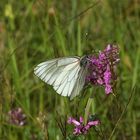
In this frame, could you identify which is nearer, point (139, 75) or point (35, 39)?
point (139, 75)

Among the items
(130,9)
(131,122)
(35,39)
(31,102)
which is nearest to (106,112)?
(131,122)

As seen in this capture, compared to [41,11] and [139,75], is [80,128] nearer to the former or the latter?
[139,75]

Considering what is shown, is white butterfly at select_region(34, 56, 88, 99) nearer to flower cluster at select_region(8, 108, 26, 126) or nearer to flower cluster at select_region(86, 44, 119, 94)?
flower cluster at select_region(86, 44, 119, 94)

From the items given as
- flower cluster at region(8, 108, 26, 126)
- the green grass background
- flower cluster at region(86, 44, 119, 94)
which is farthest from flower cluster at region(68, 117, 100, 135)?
flower cluster at region(8, 108, 26, 126)

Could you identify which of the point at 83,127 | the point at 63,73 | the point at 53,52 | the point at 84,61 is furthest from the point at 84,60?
the point at 53,52

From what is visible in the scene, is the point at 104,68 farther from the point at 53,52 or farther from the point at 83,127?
the point at 53,52

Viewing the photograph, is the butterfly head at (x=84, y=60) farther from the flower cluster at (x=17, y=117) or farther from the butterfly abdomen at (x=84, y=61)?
the flower cluster at (x=17, y=117)
